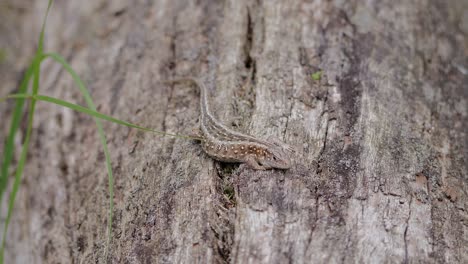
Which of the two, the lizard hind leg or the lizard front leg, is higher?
the lizard hind leg

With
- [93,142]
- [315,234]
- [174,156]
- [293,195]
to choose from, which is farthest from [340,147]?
[93,142]

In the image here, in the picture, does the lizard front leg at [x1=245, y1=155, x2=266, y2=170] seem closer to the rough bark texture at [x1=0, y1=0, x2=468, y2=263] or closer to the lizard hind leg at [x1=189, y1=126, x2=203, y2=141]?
the rough bark texture at [x1=0, y1=0, x2=468, y2=263]

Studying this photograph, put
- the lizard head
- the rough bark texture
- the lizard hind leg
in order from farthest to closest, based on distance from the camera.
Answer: the lizard hind leg, the lizard head, the rough bark texture

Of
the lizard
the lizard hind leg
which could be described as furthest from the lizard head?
the lizard hind leg

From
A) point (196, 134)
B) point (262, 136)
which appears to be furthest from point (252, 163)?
point (196, 134)

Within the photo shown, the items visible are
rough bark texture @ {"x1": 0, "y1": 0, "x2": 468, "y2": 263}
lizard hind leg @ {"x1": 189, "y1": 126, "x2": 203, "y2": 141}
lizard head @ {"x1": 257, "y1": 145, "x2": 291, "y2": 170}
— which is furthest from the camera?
lizard hind leg @ {"x1": 189, "y1": 126, "x2": 203, "y2": 141}

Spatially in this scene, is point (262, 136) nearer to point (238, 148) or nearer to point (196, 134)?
point (238, 148)

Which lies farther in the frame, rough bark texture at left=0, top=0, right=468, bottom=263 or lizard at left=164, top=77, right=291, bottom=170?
lizard at left=164, top=77, right=291, bottom=170

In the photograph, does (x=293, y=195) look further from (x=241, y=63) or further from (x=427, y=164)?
(x=241, y=63)
